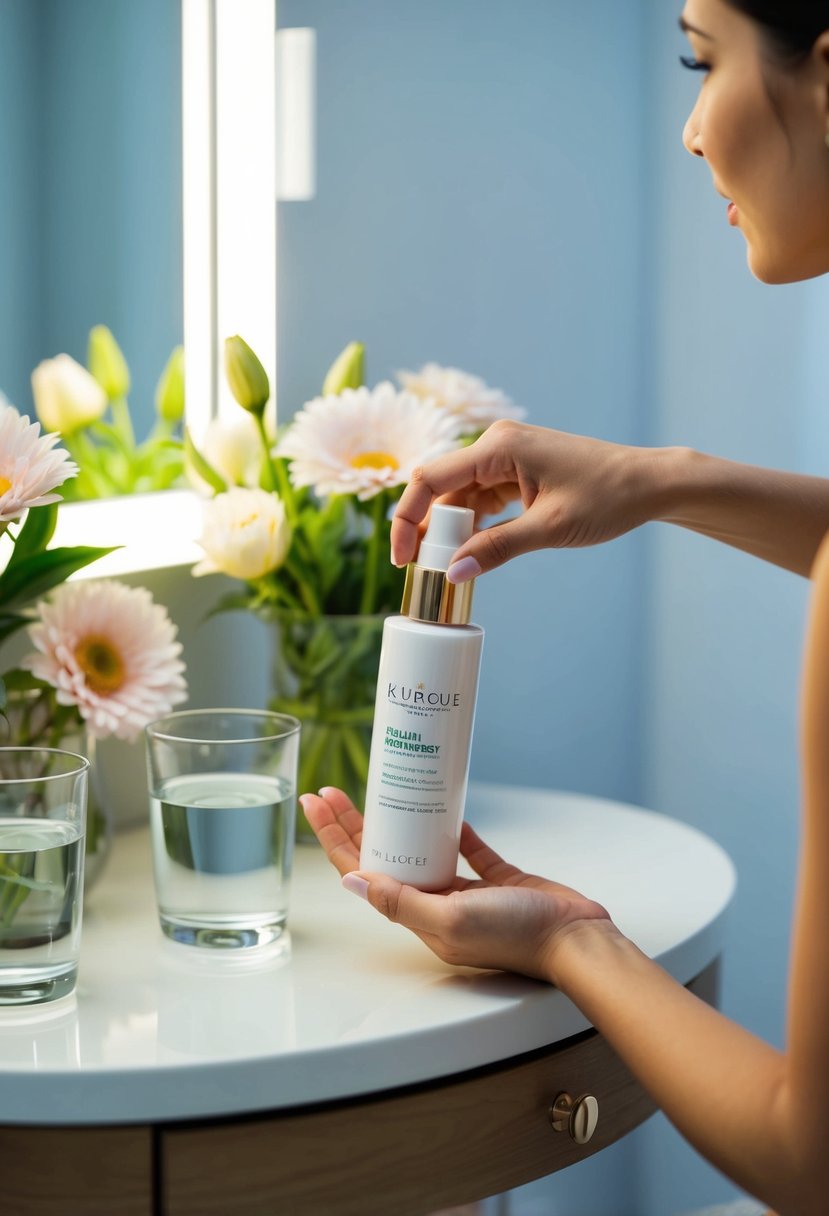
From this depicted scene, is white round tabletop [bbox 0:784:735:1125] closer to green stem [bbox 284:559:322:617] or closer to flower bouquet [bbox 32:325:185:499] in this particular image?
green stem [bbox 284:559:322:617]

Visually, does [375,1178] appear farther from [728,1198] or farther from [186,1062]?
[728,1198]

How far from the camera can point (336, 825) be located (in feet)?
2.58

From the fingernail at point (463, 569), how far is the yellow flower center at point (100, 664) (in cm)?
24

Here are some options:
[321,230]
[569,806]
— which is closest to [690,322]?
[321,230]

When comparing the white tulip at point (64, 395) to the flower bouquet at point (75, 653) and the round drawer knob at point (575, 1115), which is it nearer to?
the flower bouquet at point (75, 653)

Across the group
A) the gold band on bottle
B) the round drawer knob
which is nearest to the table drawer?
the round drawer knob

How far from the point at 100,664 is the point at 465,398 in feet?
1.14

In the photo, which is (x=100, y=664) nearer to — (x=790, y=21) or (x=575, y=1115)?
(x=575, y=1115)

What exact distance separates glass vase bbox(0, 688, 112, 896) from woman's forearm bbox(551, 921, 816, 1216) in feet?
1.15

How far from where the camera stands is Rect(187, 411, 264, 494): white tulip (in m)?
1.00

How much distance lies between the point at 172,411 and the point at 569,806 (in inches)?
17.2

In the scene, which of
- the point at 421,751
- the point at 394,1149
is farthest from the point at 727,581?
the point at 394,1149

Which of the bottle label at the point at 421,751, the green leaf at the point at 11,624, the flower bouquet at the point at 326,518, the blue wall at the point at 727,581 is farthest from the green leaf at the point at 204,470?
the blue wall at the point at 727,581

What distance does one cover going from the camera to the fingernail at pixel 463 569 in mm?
687
